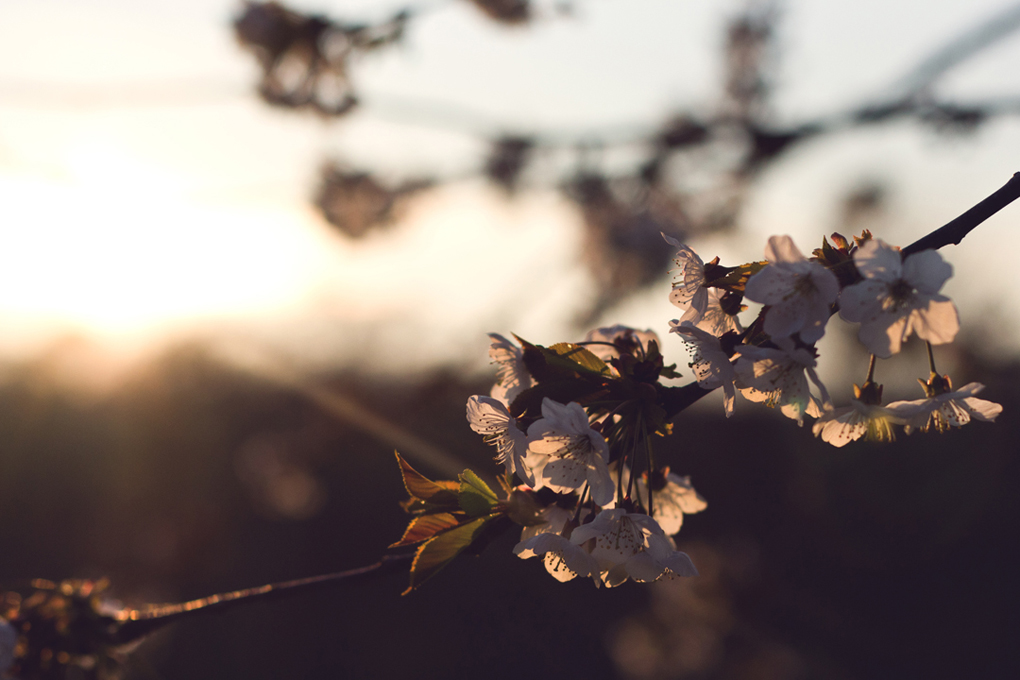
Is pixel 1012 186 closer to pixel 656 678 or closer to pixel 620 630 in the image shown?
pixel 656 678

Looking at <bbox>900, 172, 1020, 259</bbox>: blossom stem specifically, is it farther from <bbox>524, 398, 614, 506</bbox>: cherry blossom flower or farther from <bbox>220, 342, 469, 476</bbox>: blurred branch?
<bbox>220, 342, 469, 476</bbox>: blurred branch

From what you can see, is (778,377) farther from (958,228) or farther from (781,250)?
(958,228)

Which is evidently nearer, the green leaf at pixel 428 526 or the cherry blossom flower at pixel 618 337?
the green leaf at pixel 428 526

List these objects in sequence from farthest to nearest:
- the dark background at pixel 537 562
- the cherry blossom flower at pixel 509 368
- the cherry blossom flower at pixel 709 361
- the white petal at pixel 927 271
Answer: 1. the dark background at pixel 537 562
2. the cherry blossom flower at pixel 509 368
3. the cherry blossom flower at pixel 709 361
4. the white petal at pixel 927 271

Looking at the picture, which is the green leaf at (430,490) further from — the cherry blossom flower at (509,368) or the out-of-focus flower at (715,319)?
the out-of-focus flower at (715,319)

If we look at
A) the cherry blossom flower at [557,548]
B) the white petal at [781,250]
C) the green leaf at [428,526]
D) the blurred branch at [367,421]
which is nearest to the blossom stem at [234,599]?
the green leaf at [428,526]

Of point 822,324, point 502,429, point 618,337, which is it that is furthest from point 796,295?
point 502,429

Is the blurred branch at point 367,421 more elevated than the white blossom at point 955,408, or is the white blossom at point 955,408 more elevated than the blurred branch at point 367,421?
the blurred branch at point 367,421

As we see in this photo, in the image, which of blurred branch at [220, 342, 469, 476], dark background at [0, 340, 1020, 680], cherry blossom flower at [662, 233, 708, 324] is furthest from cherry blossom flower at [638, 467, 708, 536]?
dark background at [0, 340, 1020, 680]
